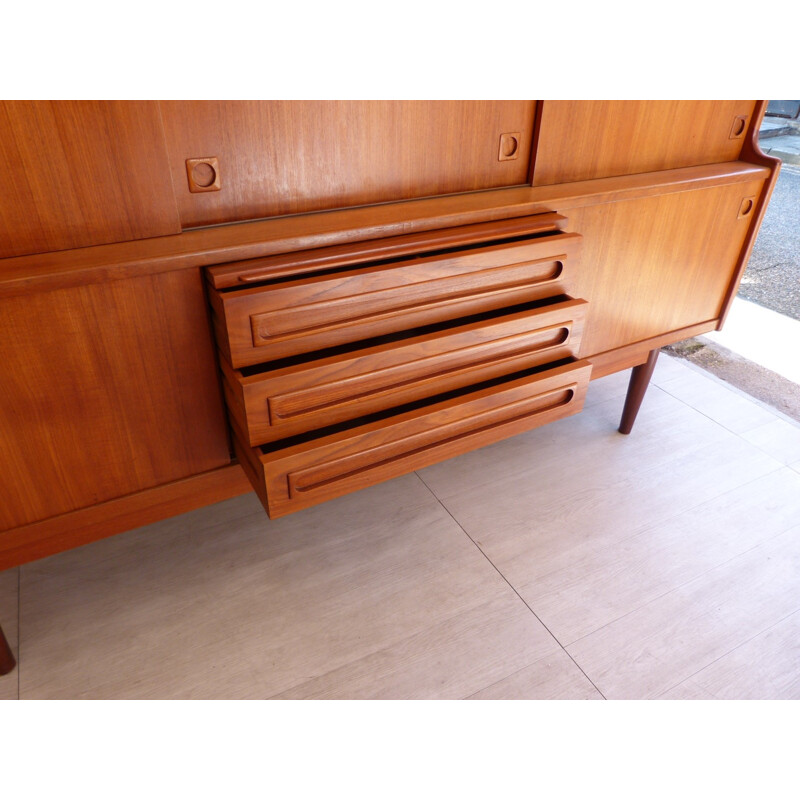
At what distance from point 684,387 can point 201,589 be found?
1544 millimetres

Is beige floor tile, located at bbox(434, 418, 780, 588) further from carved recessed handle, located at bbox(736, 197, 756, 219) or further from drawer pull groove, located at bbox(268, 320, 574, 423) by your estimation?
carved recessed handle, located at bbox(736, 197, 756, 219)

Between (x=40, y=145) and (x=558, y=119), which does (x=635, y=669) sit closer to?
(x=558, y=119)

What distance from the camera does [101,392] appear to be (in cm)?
95

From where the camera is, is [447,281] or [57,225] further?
[447,281]

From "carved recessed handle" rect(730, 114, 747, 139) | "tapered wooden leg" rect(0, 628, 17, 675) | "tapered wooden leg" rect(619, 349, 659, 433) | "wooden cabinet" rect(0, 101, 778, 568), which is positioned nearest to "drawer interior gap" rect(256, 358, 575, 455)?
"wooden cabinet" rect(0, 101, 778, 568)

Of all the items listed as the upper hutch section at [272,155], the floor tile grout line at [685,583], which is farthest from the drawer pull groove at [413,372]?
the floor tile grout line at [685,583]

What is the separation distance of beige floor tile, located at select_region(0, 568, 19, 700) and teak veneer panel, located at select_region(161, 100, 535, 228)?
82 cm

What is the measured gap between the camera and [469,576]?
131 centimetres

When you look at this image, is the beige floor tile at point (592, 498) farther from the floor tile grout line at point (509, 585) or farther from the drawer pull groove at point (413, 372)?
the drawer pull groove at point (413, 372)

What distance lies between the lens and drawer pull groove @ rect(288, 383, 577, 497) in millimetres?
1028

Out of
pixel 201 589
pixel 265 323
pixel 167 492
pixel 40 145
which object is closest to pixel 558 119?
pixel 265 323

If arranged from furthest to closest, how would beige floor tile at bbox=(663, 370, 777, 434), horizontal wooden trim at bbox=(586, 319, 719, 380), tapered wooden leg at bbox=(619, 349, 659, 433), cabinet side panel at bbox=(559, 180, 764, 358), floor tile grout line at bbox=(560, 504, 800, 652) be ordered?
beige floor tile at bbox=(663, 370, 777, 434), tapered wooden leg at bbox=(619, 349, 659, 433), horizontal wooden trim at bbox=(586, 319, 719, 380), cabinet side panel at bbox=(559, 180, 764, 358), floor tile grout line at bbox=(560, 504, 800, 652)

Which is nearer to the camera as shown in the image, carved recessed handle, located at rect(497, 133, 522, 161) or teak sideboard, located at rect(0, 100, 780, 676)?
teak sideboard, located at rect(0, 100, 780, 676)
